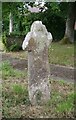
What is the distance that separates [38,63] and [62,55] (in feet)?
27.8

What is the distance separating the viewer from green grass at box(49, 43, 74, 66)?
13.0 metres

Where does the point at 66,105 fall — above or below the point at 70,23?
above

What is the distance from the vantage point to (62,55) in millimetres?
14539

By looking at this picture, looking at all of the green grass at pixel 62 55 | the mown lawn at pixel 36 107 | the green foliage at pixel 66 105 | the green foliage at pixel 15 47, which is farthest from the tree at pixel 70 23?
the green foliage at pixel 66 105

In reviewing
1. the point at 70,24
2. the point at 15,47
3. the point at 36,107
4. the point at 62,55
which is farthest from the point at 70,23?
the point at 36,107

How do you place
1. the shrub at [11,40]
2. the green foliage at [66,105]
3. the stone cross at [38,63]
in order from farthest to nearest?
1. the shrub at [11,40]
2. the stone cross at [38,63]
3. the green foliage at [66,105]

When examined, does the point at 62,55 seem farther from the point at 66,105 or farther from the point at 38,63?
the point at 66,105

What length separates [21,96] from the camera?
659cm

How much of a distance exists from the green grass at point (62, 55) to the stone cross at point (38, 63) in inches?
249

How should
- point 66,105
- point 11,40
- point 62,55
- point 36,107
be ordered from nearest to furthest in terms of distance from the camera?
point 66,105 < point 36,107 < point 62,55 < point 11,40

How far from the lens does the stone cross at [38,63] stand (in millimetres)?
6094

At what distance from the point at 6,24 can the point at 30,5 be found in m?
10.9

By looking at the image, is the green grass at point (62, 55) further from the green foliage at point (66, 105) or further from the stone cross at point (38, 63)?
the stone cross at point (38, 63)

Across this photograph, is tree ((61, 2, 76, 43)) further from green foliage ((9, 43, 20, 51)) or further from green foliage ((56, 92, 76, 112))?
green foliage ((56, 92, 76, 112))
